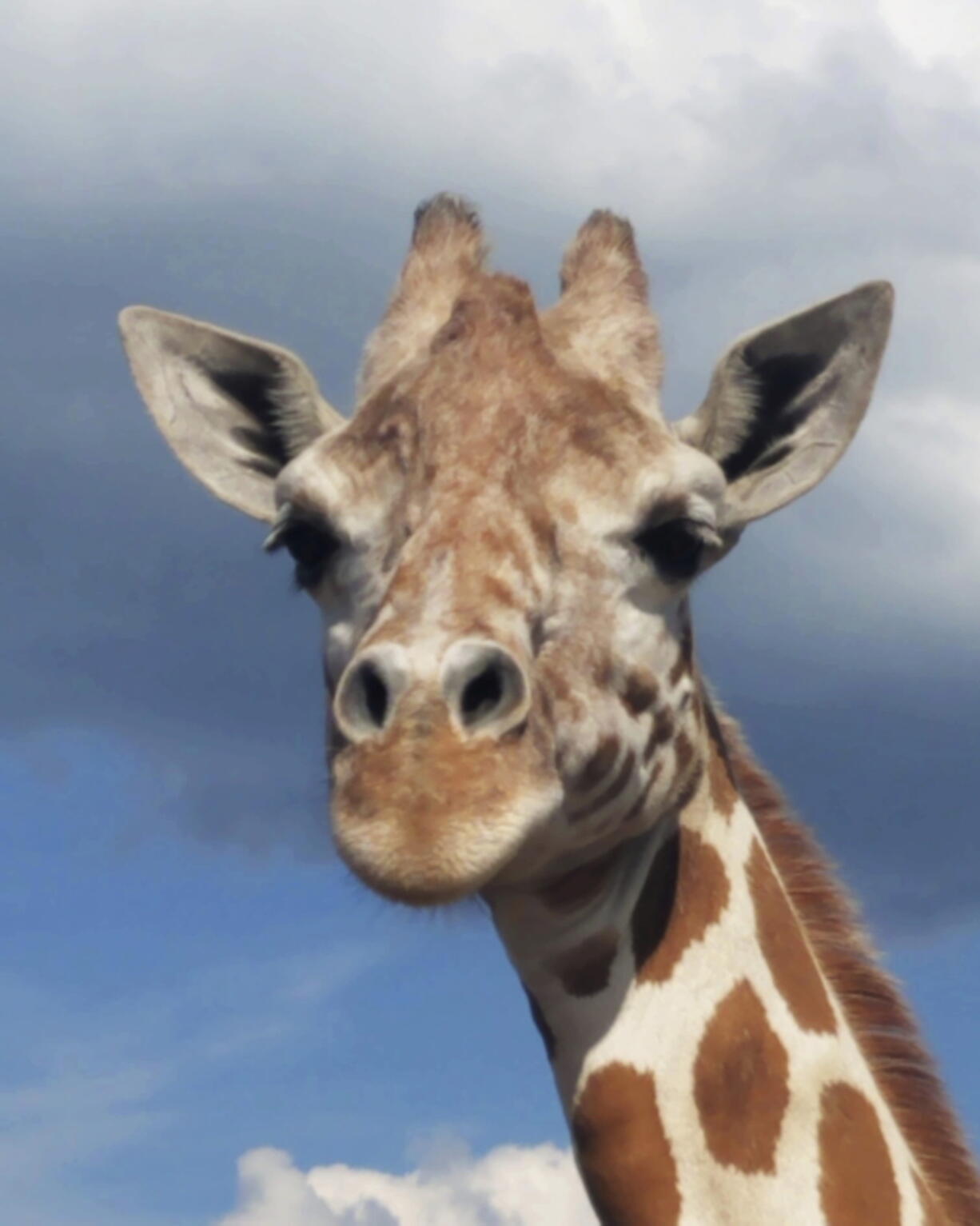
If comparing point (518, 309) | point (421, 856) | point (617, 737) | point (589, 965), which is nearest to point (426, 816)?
point (421, 856)

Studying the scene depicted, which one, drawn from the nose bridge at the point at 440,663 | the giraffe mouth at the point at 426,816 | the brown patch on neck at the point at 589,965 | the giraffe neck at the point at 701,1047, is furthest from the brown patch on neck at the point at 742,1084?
the nose bridge at the point at 440,663

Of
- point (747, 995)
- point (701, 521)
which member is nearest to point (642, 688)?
point (701, 521)

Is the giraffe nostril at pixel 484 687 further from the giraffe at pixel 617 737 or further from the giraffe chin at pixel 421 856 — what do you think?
the giraffe chin at pixel 421 856

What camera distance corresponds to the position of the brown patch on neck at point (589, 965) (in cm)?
942

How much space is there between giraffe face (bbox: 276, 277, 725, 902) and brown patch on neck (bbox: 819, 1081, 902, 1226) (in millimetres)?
1530

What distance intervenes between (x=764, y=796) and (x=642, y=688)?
165 cm

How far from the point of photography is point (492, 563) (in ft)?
28.2

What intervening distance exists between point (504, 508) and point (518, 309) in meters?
1.53

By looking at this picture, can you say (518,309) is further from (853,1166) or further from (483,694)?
(853,1166)

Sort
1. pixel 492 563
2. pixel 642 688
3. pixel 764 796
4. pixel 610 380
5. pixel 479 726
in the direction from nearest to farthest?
pixel 479 726, pixel 492 563, pixel 642 688, pixel 610 380, pixel 764 796

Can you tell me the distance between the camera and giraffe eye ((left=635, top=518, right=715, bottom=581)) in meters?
9.43

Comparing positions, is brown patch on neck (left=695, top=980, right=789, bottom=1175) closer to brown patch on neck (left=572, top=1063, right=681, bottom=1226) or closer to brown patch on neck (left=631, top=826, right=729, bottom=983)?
brown patch on neck (left=572, top=1063, right=681, bottom=1226)

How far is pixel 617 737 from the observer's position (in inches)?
360

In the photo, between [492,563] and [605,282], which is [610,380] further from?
[492,563]
